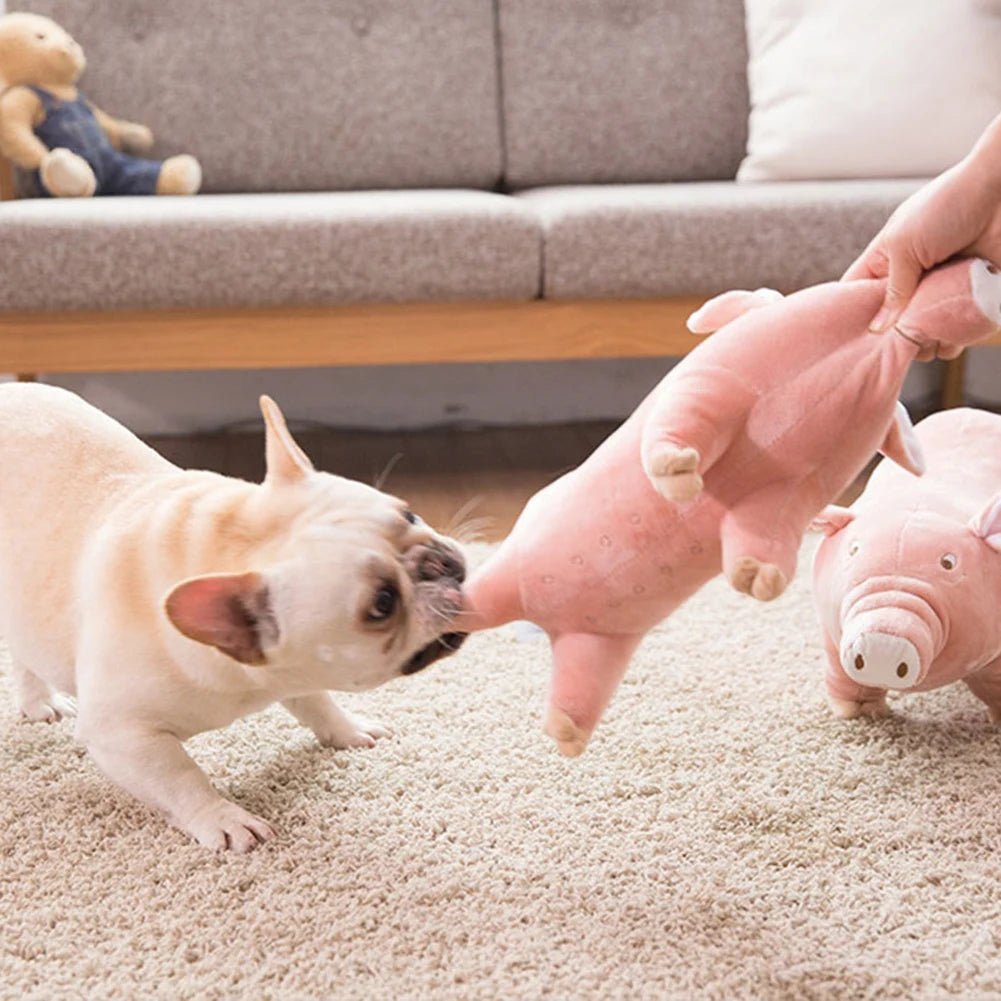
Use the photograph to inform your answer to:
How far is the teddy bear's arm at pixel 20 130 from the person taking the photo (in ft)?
7.71

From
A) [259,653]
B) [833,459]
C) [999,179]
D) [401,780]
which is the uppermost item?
[999,179]

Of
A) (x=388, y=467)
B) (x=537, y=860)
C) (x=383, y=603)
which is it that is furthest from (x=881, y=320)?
(x=388, y=467)

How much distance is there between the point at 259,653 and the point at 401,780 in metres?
0.30

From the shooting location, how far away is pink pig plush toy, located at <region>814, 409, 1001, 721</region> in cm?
114

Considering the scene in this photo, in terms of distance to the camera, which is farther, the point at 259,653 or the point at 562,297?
the point at 562,297

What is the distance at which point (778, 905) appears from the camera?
1.04 meters

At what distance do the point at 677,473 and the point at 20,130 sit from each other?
1966mm

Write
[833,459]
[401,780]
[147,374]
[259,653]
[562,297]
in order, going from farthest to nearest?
[147,374]
[562,297]
[401,780]
[259,653]
[833,459]

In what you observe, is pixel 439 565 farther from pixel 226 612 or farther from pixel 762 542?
pixel 762 542

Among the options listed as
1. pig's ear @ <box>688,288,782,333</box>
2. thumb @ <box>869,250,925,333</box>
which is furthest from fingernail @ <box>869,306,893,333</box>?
pig's ear @ <box>688,288,782,333</box>

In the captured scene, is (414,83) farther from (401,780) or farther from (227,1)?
(401,780)

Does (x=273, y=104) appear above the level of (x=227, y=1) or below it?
below

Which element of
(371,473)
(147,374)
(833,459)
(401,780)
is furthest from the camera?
(147,374)

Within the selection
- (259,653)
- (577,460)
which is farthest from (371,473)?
(259,653)
